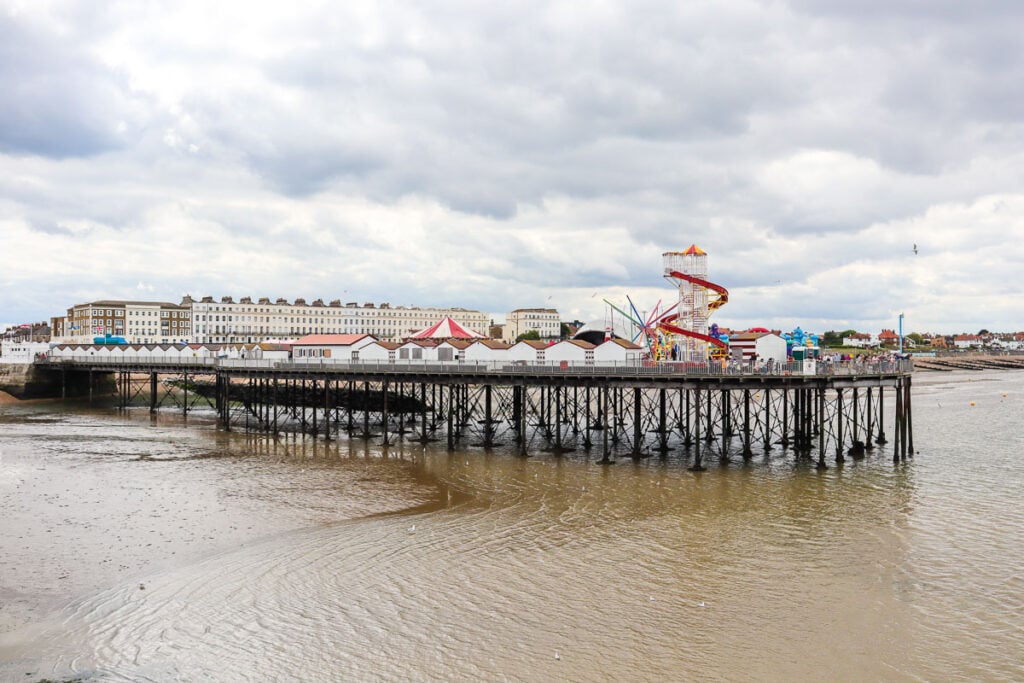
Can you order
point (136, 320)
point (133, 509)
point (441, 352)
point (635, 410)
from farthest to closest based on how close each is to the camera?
point (136, 320)
point (441, 352)
point (635, 410)
point (133, 509)

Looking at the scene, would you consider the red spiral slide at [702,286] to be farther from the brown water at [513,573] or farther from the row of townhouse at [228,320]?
the row of townhouse at [228,320]

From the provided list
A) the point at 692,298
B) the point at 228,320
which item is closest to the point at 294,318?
the point at 228,320

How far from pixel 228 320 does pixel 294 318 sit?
11167 mm

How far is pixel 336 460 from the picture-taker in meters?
32.3

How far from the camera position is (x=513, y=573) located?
1620 cm

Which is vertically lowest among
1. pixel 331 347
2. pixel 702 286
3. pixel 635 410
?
pixel 635 410

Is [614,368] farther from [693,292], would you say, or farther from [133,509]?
[133,509]

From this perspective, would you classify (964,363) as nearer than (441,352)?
No

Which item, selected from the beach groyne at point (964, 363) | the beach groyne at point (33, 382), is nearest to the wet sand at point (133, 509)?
the beach groyne at point (33, 382)

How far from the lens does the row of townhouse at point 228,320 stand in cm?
12456

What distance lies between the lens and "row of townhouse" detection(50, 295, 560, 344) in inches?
4904

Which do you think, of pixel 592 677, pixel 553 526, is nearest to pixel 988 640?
pixel 592 677

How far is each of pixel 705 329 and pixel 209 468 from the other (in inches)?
947

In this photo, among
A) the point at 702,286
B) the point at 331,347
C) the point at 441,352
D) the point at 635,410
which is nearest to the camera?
the point at 635,410
